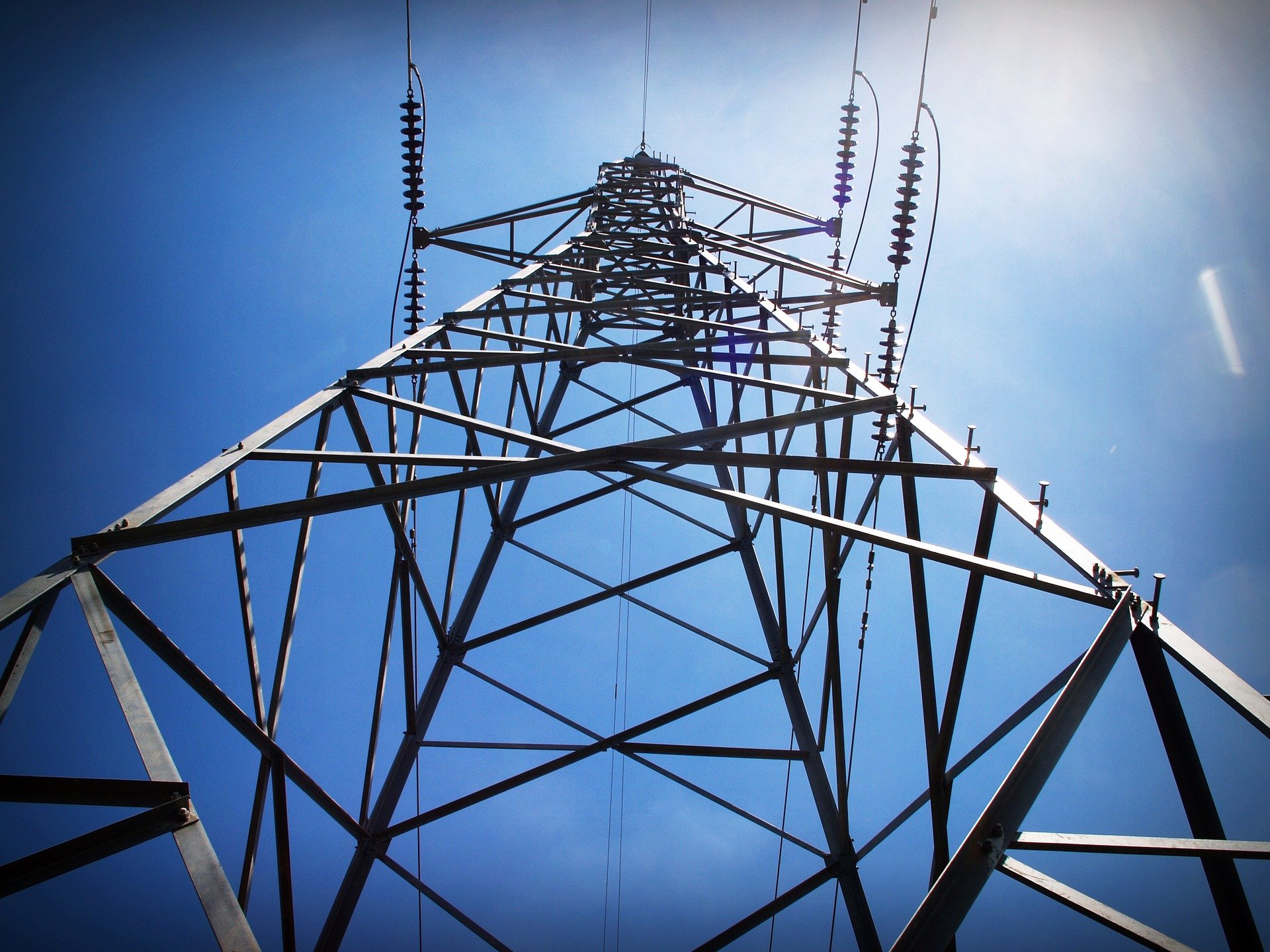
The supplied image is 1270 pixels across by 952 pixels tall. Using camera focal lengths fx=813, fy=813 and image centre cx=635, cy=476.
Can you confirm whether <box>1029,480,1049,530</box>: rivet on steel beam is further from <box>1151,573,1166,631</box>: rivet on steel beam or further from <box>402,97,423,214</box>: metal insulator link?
<box>402,97,423,214</box>: metal insulator link

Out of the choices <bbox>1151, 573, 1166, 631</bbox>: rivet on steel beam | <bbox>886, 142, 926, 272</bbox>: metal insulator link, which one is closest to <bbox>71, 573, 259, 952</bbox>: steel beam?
<bbox>1151, 573, 1166, 631</bbox>: rivet on steel beam

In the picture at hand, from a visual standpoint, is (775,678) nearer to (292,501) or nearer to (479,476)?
(479,476)

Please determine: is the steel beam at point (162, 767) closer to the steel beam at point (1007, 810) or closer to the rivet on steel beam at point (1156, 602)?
the steel beam at point (1007, 810)

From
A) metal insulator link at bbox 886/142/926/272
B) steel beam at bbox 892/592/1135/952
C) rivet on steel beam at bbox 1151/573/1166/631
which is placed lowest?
steel beam at bbox 892/592/1135/952

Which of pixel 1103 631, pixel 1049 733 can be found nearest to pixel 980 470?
pixel 1103 631

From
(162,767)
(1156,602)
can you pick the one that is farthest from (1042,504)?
(162,767)

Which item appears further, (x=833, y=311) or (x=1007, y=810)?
(x=833, y=311)

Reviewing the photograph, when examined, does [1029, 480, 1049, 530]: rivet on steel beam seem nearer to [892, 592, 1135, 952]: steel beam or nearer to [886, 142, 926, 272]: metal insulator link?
[892, 592, 1135, 952]: steel beam

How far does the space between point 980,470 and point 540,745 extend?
567cm

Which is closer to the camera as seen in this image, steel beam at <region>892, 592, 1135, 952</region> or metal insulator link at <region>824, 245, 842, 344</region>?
steel beam at <region>892, 592, 1135, 952</region>

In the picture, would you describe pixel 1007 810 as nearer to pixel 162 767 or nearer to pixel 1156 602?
pixel 1156 602

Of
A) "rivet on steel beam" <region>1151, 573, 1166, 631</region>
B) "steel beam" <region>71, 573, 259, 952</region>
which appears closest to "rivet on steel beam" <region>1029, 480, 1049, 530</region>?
"rivet on steel beam" <region>1151, 573, 1166, 631</region>

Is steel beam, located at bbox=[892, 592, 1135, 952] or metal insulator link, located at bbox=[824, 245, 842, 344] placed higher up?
metal insulator link, located at bbox=[824, 245, 842, 344]

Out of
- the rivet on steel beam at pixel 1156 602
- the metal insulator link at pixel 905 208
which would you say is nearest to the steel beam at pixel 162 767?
the rivet on steel beam at pixel 1156 602
